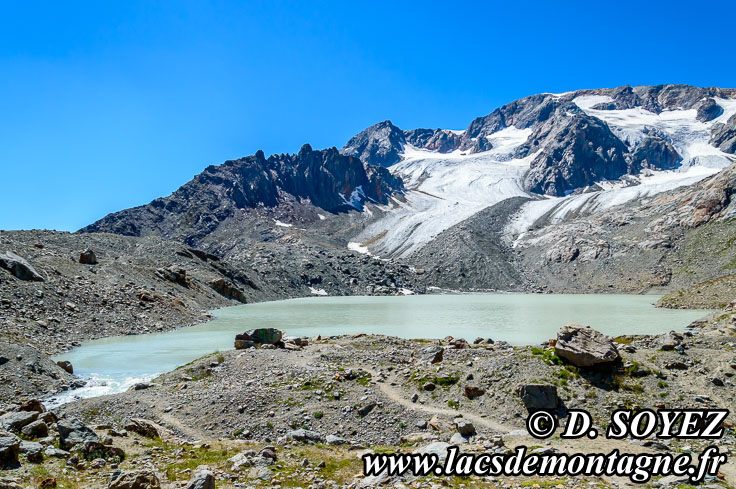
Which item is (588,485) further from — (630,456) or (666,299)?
(666,299)

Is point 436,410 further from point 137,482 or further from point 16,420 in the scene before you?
point 16,420

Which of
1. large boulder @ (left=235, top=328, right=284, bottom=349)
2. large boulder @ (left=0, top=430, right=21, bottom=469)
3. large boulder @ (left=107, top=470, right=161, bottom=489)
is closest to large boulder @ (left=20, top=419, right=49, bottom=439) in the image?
large boulder @ (left=0, top=430, right=21, bottom=469)

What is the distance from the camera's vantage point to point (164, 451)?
47.8ft

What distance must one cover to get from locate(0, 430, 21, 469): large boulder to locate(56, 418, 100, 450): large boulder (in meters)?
1.31

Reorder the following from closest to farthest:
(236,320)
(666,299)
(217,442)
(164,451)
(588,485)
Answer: (588,485), (164,451), (217,442), (236,320), (666,299)

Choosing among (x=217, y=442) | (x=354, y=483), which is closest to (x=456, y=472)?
(x=354, y=483)

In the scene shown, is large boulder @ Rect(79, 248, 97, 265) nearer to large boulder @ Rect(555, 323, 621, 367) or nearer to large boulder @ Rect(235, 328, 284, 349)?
large boulder @ Rect(235, 328, 284, 349)

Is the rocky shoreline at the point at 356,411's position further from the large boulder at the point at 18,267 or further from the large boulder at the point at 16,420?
the large boulder at the point at 18,267

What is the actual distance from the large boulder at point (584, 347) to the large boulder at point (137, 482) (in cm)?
1739

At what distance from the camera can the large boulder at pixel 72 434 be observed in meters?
13.5

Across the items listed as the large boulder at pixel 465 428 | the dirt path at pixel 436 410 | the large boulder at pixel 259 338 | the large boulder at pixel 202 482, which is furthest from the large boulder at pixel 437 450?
the large boulder at pixel 259 338

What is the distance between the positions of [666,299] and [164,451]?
83.9 metres

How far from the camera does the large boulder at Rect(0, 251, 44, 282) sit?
43656mm

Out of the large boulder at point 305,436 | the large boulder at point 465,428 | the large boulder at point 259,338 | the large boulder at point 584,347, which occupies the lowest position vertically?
the large boulder at point 305,436
